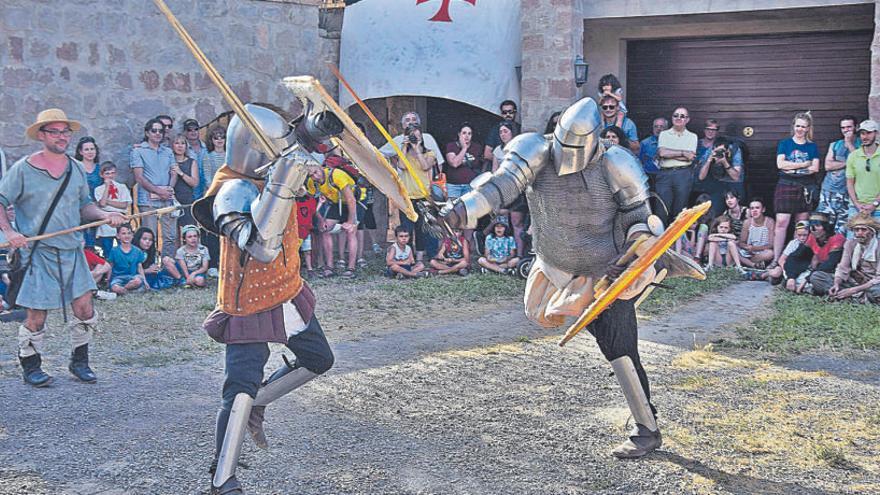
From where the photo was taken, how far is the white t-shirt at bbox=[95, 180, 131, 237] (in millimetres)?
9289

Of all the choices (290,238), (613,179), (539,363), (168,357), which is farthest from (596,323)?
(168,357)

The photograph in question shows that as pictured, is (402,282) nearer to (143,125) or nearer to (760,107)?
(143,125)

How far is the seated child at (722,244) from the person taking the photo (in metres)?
9.83

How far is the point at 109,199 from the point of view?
30.7ft

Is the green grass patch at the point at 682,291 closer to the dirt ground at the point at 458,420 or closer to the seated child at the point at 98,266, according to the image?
the dirt ground at the point at 458,420

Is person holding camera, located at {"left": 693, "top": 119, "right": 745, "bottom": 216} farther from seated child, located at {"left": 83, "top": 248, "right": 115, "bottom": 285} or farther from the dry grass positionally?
seated child, located at {"left": 83, "top": 248, "right": 115, "bottom": 285}

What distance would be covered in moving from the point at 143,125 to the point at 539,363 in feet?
19.8

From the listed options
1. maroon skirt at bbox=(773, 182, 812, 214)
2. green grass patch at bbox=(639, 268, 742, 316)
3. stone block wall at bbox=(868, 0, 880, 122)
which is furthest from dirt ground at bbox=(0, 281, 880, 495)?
stone block wall at bbox=(868, 0, 880, 122)

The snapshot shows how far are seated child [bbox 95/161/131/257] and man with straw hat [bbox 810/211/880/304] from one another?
6.39m

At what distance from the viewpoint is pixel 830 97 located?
11078 mm

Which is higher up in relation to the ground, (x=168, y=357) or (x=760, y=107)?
(x=760, y=107)

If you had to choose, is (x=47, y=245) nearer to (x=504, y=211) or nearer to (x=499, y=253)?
(x=499, y=253)

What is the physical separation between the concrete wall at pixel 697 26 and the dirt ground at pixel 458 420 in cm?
510

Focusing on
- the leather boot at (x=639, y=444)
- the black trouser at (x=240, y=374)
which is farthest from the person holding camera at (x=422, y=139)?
the black trouser at (x=240, y=374)
